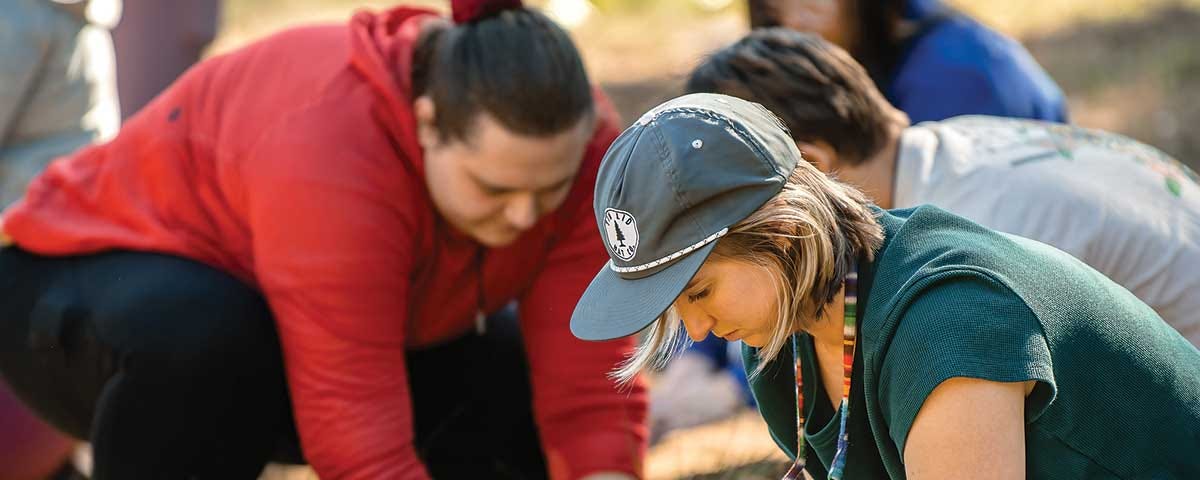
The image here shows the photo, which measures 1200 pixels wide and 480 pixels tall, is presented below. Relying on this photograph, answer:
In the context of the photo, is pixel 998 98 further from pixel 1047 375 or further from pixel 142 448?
pixel 142 448

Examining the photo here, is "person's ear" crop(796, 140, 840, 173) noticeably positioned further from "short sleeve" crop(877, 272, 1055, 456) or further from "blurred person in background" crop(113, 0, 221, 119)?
"blurred person in background" crop(113, 0, 221, 119)

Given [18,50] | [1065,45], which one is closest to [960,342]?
[18,50]

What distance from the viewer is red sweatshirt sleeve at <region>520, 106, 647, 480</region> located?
233 centimetres

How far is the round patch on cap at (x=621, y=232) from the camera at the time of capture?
1.39 m

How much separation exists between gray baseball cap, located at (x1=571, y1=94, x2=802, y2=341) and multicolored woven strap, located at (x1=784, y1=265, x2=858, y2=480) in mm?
184

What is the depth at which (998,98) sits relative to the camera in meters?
2.66

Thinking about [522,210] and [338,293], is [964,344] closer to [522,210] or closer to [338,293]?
[522,210]

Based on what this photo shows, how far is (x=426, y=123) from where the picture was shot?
2.18 meters

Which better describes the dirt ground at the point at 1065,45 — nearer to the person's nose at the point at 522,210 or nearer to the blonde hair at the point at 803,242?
the person's nose at the point at 522,210

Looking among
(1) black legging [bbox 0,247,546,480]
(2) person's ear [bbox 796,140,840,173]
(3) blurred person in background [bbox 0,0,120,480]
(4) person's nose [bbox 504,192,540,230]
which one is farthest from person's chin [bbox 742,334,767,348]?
(3) blurred person in background [bbox 0,0,120,480]

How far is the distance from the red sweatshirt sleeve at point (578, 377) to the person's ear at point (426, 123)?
312 millimetres

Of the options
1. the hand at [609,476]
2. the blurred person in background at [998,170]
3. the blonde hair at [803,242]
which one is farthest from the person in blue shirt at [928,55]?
the blonde hair at [803,242]

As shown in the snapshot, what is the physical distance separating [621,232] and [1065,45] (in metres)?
5.28

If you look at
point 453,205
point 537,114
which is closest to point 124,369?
point 453,205
